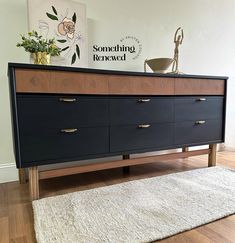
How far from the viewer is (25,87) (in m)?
1.23

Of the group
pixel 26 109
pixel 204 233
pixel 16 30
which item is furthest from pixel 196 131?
pixel 16 30

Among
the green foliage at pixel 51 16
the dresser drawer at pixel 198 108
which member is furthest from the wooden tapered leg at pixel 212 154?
the green foliage at pixel 51 16

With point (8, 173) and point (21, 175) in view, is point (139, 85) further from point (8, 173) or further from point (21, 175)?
point (8, 173)

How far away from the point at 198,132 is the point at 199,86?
1.28 feet

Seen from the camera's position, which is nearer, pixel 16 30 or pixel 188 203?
pixel 188 203

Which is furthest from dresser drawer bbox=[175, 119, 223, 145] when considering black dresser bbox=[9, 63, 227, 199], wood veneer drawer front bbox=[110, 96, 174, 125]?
wood veneer drawer front bbox=[110, 96, 174, 125]

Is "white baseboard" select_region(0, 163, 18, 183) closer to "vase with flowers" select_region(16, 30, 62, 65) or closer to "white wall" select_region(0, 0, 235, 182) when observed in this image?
"white wall" select_region(0, 0, 235, 182)

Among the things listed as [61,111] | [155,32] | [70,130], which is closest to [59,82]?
[61,111]

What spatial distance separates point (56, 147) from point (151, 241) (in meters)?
0.76

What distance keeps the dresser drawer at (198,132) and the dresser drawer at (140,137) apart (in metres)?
0.09

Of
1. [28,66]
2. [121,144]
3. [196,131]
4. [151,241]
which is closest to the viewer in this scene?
[151,241]

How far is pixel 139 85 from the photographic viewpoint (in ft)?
5.15

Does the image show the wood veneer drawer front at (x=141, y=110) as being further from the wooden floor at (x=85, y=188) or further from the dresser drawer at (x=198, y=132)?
the wooden floor at (x=85, y=188)

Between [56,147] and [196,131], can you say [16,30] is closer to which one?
[56,147]
